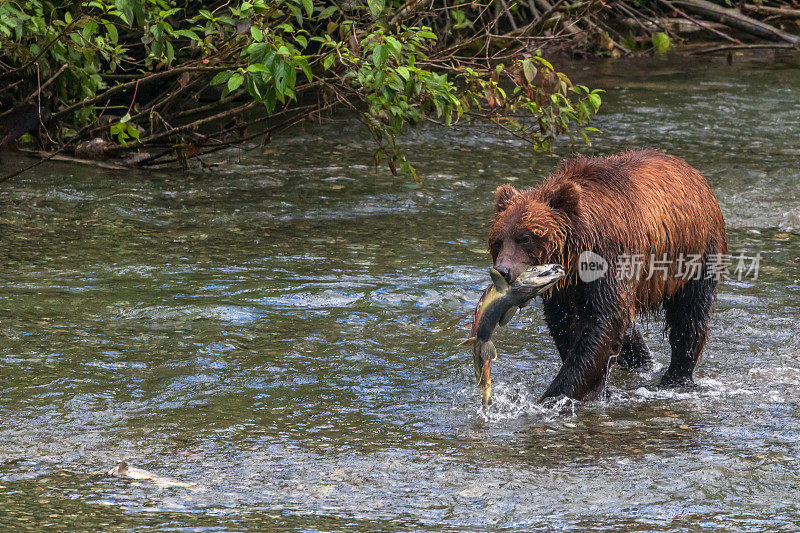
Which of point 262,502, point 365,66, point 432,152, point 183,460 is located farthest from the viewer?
point 432,152

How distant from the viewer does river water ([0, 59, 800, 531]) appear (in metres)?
4.93

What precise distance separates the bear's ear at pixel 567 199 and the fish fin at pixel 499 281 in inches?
20.2

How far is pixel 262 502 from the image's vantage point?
4.90 metres

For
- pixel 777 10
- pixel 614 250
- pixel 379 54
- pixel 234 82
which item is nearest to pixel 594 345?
pixel 614 250

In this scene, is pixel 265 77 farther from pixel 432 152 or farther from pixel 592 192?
pixel 432 152

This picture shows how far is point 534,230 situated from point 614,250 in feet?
1.86

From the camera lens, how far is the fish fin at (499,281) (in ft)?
18.8

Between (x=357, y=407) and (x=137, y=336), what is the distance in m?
1.85

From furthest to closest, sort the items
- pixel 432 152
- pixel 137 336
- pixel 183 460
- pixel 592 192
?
pixel 432 152, pixel 137 336, pixel 592 192, pixel 183 460

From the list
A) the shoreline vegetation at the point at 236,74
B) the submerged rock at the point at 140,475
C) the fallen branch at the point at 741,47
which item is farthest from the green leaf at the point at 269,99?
the fallen branch at the point at 741,47

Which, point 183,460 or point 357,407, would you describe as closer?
point 183,460

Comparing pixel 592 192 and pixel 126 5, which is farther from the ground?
pixel 126 5

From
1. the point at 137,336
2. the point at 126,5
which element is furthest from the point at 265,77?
the point at 137,336

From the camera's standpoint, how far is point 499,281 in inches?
227
